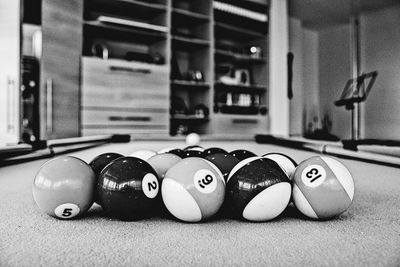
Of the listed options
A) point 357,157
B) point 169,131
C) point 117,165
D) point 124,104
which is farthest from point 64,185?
point 169,131

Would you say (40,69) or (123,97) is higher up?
(40,69)

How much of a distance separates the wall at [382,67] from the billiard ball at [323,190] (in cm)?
643

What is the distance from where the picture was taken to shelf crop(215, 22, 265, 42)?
16.6ft

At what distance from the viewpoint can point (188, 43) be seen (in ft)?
15.7

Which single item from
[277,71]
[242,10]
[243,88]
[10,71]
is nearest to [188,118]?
[243,88]

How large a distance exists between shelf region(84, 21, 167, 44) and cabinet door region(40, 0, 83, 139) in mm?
239

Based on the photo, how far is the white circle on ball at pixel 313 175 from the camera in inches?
36.7

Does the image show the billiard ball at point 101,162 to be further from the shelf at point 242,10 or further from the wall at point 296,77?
the wall at point 296,77

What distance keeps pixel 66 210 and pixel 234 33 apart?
15.8 ft

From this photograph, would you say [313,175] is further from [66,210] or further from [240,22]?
[240,22]

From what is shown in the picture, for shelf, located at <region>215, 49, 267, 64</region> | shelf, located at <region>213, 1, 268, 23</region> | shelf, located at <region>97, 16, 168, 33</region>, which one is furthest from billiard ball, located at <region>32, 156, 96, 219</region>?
shelf, located at <region>213, 1, 268, 23</region>

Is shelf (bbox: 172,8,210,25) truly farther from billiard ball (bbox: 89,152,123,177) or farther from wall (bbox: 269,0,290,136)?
billiard ball (bbox: 89,152,123,177)

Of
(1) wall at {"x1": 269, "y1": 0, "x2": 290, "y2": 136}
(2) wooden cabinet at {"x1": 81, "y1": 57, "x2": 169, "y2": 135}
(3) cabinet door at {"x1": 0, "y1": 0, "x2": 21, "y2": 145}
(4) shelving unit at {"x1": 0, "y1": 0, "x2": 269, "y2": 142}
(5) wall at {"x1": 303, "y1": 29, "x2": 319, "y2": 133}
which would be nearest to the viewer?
(3) cabinet door at {"x1": 0, "y1": 0, "x2": 21, "y2": 145}

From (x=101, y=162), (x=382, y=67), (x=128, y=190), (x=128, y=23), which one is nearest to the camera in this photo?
(x=128, y=190)
